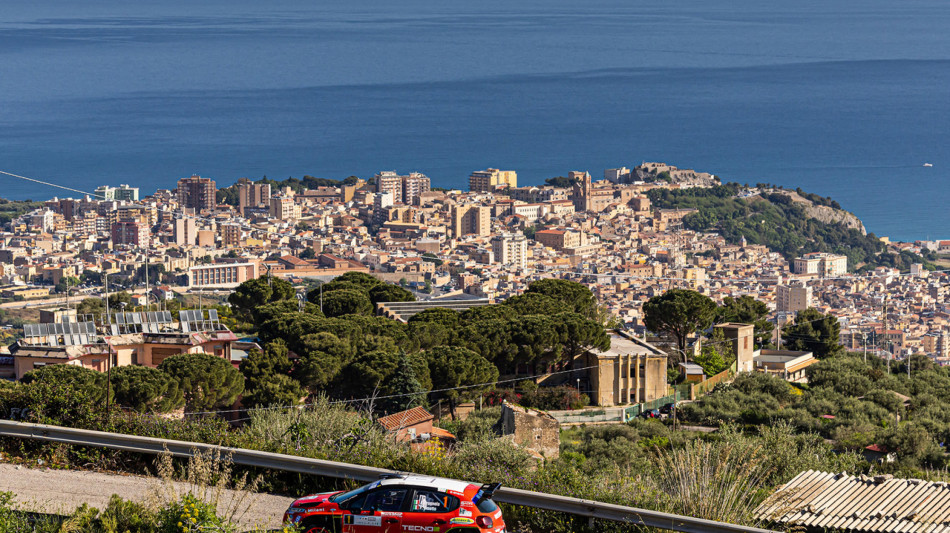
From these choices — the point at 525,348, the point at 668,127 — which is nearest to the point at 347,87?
the point at 668,127

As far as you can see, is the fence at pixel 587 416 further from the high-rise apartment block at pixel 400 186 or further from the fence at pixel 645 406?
the high-rise apartment block at pixel 400 186

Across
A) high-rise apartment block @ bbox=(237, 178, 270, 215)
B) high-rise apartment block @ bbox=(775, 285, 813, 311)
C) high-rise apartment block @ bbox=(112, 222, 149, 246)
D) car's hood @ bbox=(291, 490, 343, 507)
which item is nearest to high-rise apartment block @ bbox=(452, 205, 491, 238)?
high-rise apartment block @ bbox=(237, 178, 270, 215)

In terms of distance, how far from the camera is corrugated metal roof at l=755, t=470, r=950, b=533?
16.3 feet

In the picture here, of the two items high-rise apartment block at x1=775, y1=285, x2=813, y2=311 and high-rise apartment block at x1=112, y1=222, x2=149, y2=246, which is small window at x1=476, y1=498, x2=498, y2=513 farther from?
A: high-rise apartment block at x1=112, y1=222, x2=149, y2=246

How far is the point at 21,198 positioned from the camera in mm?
89375

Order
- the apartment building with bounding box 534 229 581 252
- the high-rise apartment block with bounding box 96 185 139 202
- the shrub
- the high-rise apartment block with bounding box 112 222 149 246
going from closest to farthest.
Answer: the shrub < the high-rise apartment block with bounding box 112 222 149 246 < the apartment building with bounding box 534 229 581 252 < the high-rise apartment block with bounding box 96 185 139 202

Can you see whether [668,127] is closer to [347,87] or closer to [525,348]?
[347,87]

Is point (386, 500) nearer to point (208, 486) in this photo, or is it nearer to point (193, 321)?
point (208, 486)

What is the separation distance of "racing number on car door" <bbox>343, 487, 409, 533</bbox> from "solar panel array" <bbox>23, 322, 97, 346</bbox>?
11.1 metres

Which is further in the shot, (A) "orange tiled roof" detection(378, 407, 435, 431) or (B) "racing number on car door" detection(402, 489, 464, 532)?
(A) "orange tiled roof" detection(378, 407, 435, 431)

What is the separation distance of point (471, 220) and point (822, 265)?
25258 mm

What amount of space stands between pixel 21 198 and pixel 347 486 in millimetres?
92035

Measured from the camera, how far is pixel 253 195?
8588cm

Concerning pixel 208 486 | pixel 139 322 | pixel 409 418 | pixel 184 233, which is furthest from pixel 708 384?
pixel 184 233
